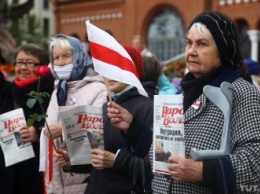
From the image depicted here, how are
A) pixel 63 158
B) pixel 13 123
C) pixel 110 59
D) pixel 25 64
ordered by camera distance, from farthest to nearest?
pixel 25 64, pixel 13 123, pixel 63 158, pixel 110 59

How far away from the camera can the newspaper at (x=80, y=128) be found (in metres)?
3.97

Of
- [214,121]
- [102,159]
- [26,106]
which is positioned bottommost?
[102,159]

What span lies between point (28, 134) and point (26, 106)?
34cm

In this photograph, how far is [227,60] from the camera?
3.10 m

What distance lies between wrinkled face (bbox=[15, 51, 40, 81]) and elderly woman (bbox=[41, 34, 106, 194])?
61cm

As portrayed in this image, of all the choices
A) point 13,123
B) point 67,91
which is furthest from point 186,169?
point 13,123

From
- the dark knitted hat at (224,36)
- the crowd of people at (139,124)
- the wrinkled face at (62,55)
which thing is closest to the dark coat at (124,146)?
the crowd of people at (139,124)

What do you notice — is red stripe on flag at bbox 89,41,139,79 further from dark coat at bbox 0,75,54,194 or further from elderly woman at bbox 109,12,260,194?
dark coat at bbox 0,75,54,194

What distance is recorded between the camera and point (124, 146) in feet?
12.9

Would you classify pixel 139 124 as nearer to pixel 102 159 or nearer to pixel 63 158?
pixel 102 159

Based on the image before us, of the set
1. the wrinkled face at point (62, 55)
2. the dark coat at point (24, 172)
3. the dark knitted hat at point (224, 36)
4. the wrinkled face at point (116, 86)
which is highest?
the dark knitted hat at point (224, 36)

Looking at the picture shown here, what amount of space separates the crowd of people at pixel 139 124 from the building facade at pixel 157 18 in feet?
54.7

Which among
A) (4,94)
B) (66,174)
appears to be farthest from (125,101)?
(4,94)

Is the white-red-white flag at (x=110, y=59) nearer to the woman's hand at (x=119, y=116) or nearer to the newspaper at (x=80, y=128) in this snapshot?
the woman's hand at (x=119, y=116)
